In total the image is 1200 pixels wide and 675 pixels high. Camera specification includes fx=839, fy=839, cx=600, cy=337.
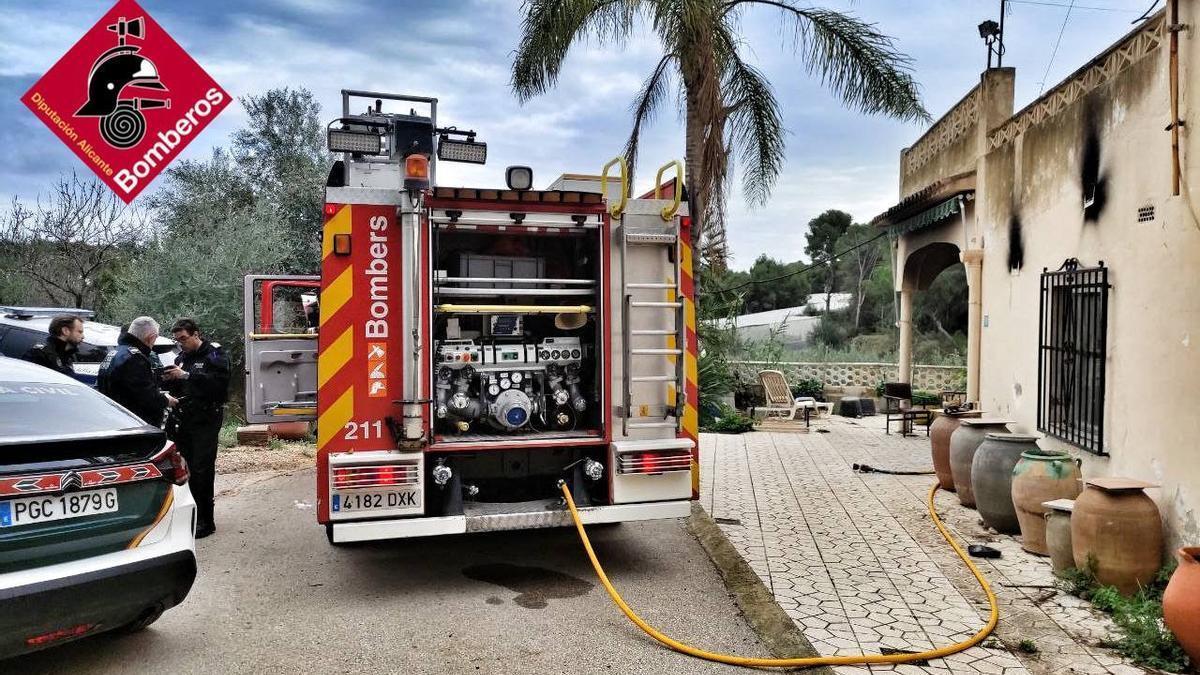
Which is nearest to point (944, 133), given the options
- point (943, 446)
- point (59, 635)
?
point (943, 446)

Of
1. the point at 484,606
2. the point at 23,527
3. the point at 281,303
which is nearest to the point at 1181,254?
the point at 484,606

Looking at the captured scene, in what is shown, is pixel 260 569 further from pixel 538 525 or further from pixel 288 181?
pixel 288 181

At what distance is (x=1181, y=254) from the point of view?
4836mm

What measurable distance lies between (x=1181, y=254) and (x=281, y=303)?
1372cm

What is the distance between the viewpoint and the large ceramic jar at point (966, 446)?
7.23 meters

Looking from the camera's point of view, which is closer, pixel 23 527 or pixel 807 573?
pixel 23 527

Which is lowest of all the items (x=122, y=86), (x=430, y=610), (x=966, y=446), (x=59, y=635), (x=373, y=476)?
→ (x=430, y=610)

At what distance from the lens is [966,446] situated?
23.9ft

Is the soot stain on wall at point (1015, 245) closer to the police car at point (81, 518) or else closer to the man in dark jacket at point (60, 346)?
the police car at point (81, 518)

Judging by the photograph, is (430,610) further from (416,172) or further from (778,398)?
(778,398)

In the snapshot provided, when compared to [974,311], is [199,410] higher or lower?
lower

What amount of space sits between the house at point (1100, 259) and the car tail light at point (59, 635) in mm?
5496

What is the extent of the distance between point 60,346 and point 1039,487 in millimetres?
7515

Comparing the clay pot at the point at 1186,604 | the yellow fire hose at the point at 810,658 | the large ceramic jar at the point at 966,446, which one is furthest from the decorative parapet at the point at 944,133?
Result: the yellow fire hose at the point at 810,658
